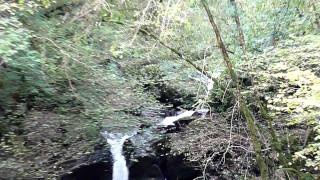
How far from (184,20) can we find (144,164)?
424 centimetres

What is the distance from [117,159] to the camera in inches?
327

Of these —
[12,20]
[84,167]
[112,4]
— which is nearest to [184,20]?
[112,4]

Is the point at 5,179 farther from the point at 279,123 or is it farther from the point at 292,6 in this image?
→ the point at 292,6

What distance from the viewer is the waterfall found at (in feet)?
26.8

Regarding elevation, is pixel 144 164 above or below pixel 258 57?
below

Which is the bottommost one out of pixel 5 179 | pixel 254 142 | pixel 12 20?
pixel 5 179

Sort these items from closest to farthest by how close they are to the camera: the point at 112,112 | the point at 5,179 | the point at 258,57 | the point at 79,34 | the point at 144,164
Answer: the point at 5,179
the point at 258,57
the point at 79,34
the point at 112,112
the point at 144,164

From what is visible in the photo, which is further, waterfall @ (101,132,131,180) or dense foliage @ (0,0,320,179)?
waterfall @ (101,132,131,180)

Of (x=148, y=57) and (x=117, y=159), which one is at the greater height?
(x=148, y=57)

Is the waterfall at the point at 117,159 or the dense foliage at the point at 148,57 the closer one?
the dense foliage at the point at 148,57

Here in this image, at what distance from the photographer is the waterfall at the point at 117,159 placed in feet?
26.8

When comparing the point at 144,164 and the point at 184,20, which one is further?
the point at 144,164

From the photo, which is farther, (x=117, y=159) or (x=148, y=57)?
(x=117, y=159)

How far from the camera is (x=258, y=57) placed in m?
5.87
